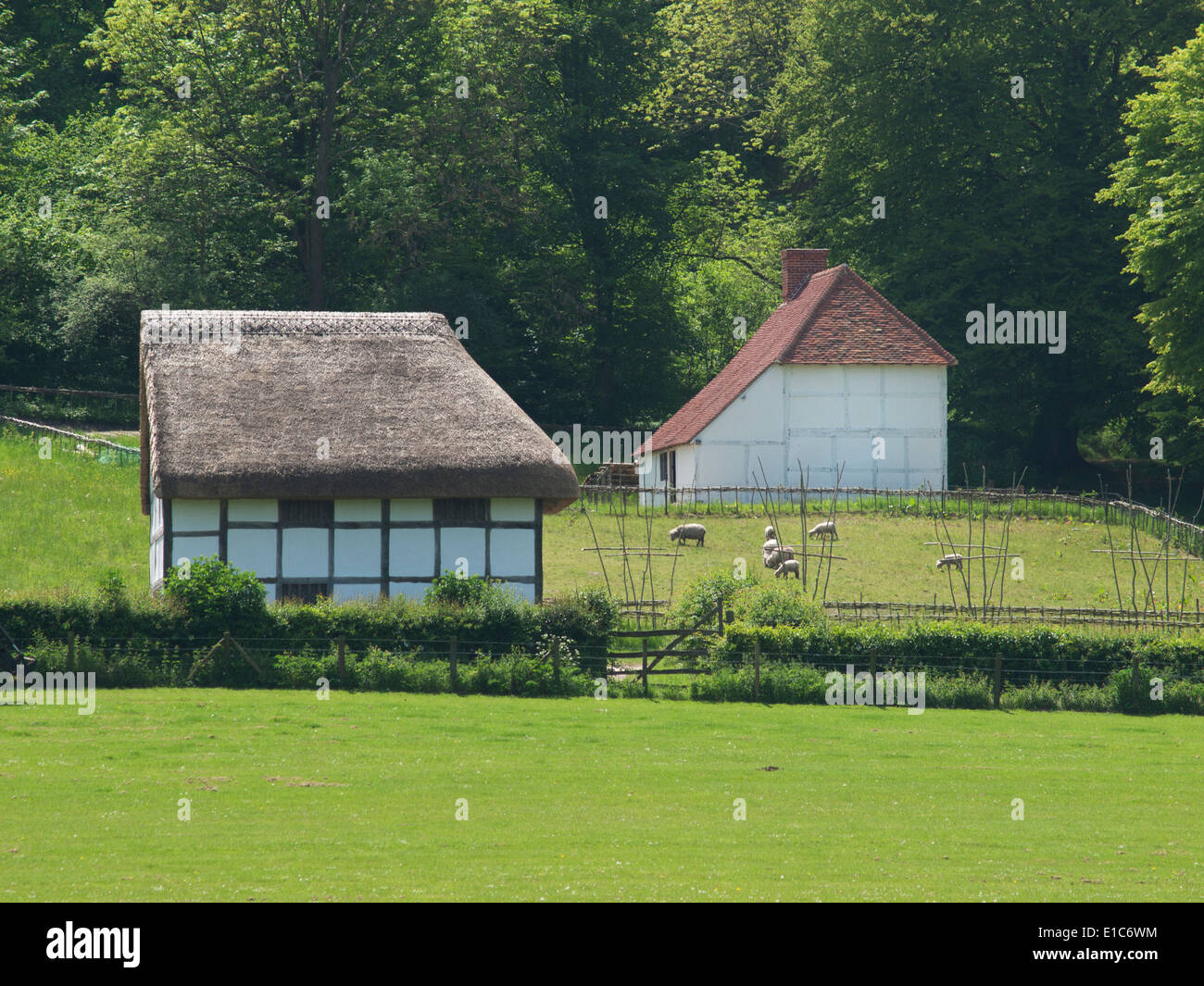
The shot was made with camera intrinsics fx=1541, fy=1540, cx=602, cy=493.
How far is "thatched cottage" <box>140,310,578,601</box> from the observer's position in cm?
2630

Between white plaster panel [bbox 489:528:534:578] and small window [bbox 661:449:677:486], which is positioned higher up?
small window [bbox 661:449:677:486]

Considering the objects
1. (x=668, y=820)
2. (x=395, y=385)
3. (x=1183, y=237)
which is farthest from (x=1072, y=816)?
(x=1183, y=237)

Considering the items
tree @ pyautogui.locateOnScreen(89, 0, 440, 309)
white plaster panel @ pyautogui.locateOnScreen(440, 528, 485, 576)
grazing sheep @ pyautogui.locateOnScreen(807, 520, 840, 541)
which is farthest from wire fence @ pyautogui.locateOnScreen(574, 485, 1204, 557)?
tree @ pyautogui.locateOnScreen(89, 0, 440, 309)

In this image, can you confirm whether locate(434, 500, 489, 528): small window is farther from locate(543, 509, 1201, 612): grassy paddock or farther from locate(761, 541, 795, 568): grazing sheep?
locate(761, 541, 795, 568): grazing sheep

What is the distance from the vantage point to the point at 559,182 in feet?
177

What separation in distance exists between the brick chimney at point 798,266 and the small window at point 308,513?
91.7ft

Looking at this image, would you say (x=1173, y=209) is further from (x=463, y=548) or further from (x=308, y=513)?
(x=308, y=513)

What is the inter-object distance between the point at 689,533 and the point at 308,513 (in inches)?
462

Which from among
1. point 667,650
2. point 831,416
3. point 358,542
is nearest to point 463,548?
point 358,542

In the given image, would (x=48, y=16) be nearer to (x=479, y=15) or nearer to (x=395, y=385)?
(x=479, y=15)

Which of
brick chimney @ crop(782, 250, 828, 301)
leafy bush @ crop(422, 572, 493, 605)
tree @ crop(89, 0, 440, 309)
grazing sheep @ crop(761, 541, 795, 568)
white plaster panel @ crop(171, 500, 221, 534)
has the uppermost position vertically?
tree @ crop(89, 0, 440, 309)

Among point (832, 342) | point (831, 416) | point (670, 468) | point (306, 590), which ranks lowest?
point (306, 590)

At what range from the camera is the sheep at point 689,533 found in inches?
1412

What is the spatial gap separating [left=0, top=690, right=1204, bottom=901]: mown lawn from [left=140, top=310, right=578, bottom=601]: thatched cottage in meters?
5.37
